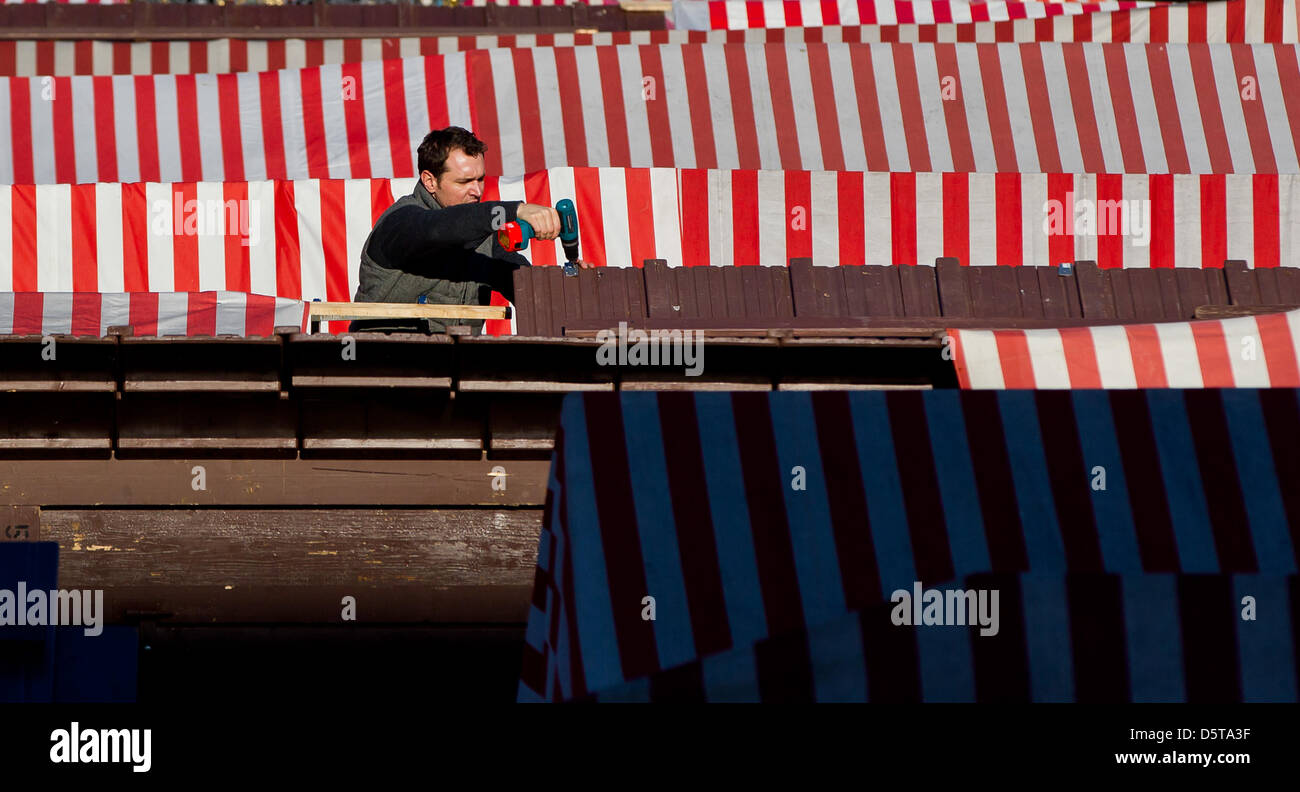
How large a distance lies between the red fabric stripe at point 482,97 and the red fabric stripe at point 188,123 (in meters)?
2.57

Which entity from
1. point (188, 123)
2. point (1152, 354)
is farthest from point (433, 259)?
point (188, 123)

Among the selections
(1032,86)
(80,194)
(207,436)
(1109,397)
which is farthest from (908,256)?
(1109,397)

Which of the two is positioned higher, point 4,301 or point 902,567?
Answer: point 4,301

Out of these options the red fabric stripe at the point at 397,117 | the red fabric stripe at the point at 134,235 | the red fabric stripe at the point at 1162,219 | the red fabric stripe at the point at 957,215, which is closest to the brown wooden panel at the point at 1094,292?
the red fabric stripe at the point at 957,215

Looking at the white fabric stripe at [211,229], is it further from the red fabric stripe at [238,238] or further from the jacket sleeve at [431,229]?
the jacket sleeve at [431,229]

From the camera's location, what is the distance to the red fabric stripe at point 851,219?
48.5 feet

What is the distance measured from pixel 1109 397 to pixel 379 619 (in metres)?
3.80

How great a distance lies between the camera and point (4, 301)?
11.0m

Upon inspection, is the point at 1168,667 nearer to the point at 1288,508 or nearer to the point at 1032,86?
the point at 1288,508

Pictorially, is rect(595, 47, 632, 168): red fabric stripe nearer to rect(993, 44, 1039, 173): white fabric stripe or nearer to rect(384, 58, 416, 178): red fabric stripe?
rect(384, 58, 416, 178): red fabric stripe

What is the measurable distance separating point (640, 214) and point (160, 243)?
4.21m

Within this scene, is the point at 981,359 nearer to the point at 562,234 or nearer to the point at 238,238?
the point at 562,234

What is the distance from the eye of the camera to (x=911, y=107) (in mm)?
15734
